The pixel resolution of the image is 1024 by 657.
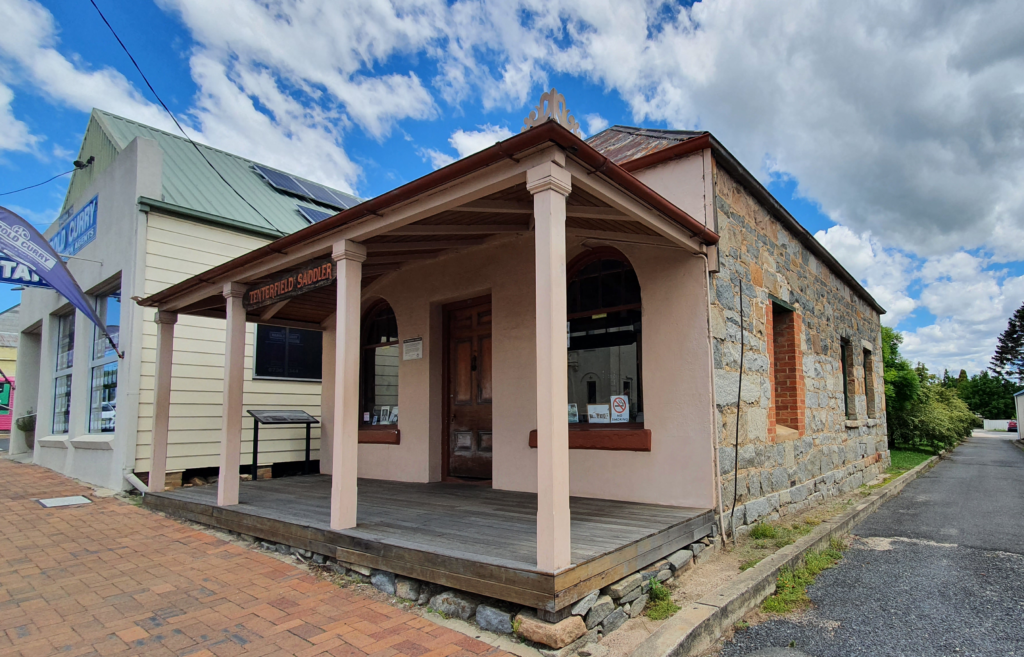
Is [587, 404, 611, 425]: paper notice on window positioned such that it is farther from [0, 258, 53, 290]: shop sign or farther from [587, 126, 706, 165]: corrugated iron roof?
[0, 258, 53, 290]: shop sign

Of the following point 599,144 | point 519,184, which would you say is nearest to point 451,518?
point 519,184

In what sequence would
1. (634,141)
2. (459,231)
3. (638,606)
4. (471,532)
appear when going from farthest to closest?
1. (634,141)
2. (459,231)
3. (471,532)
4. (638,606)

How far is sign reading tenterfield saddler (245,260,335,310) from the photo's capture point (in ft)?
16.8

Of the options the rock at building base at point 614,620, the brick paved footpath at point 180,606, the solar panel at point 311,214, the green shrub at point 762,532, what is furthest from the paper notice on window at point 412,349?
the solar panel at point 311,214

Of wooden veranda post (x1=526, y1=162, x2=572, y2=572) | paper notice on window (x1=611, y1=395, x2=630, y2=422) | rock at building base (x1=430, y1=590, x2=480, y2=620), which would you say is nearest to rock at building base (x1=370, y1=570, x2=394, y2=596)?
rock at building base (x1=430, y1=590, x2=480, y2=620)

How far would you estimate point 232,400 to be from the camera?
611 cm

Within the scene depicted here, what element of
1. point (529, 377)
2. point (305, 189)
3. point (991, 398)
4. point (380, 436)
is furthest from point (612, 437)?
point (991, 398)

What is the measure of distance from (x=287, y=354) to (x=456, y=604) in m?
7.50

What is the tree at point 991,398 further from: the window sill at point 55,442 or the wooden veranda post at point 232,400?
the window sill at point 55,442

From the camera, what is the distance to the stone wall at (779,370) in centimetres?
534

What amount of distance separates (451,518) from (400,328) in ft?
11.0

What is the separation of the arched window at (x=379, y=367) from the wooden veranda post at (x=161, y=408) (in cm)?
233

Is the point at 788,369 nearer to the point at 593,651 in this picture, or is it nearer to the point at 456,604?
the point at 593,651

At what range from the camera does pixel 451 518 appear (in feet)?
15.6
